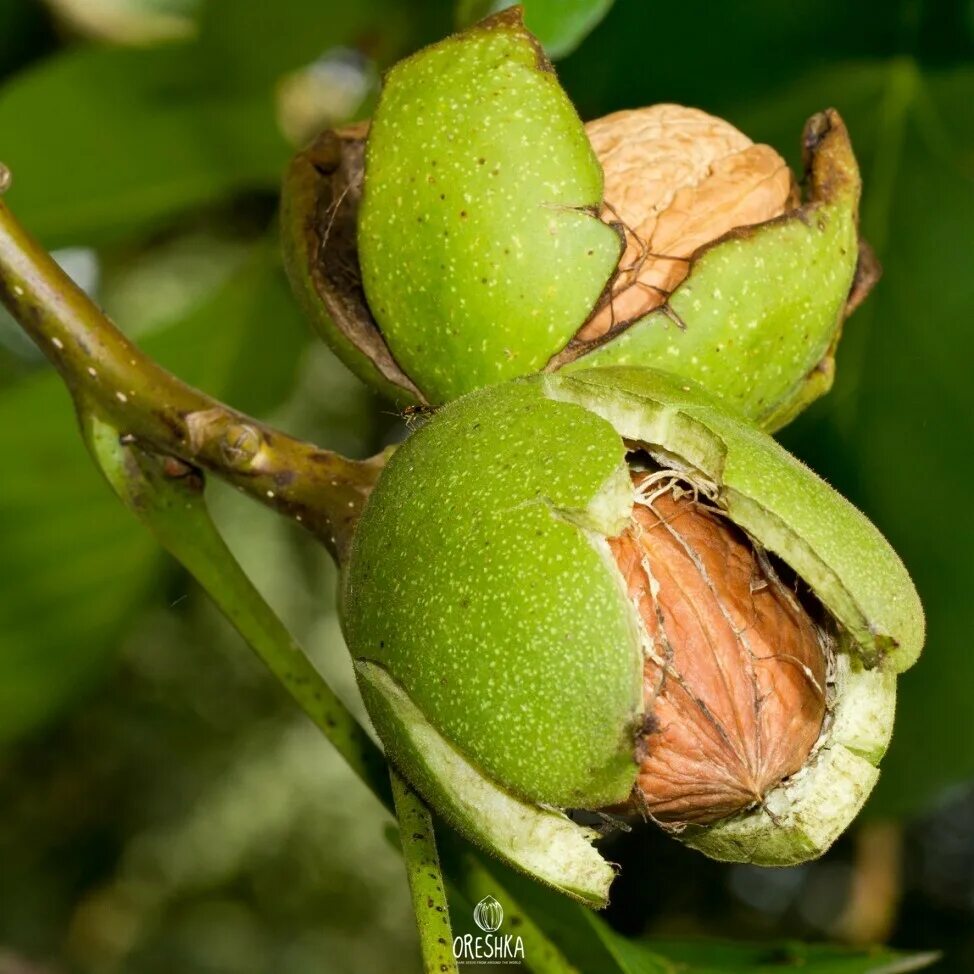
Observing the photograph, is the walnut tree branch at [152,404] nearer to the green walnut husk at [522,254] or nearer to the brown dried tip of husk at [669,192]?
the green walnut husk at [522,254]

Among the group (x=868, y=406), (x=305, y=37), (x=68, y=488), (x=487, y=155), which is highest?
(x=487, y=155)

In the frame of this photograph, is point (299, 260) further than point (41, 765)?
No

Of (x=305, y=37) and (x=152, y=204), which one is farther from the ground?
(x=305, y=37)

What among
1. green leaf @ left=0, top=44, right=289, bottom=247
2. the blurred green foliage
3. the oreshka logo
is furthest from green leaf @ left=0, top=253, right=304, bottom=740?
the oreshka logo

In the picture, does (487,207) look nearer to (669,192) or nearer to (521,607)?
(669,192)

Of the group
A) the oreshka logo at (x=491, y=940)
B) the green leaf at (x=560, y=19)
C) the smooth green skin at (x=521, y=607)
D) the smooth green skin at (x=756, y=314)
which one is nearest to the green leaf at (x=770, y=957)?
the oreshka logo at (x=491, y=940)

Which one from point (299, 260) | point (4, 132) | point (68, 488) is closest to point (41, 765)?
point (68, 488)

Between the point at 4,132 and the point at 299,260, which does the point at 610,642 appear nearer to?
the point at 299,260
